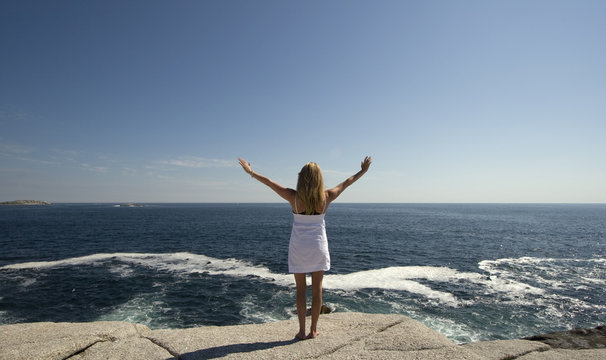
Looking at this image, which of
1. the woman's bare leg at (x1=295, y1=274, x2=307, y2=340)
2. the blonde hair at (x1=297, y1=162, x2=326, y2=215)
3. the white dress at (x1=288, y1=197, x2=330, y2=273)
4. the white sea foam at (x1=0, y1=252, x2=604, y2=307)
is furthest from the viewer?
the white sea foam at (x1=0, y1=252, x2=604, y2=307)

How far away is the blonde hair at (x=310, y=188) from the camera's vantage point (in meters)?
4.80

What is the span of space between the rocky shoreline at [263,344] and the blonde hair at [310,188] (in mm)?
2576

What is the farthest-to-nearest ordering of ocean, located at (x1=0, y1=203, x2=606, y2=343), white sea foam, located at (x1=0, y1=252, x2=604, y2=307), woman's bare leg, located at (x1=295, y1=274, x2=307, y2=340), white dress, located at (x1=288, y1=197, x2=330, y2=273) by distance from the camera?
1. white sea foam, located at (x1=0, y1=252, x2=604, y2=307)
2. ocean, located at (x1=0, y1=203, x2=606, y2=343)
3. woman's bare leg, located at (x1=295, y1=274, x2=307, y2=340)
4. white dress, located at (x1=288, y1=197, x2=330, y2=273)

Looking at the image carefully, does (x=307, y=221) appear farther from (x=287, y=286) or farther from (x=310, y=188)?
(x=287, y=286)

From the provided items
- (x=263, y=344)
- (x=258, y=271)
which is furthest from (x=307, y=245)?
(x=258, y=271)

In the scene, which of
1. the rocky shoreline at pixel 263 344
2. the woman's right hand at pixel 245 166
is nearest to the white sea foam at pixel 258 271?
the rocky shoreline at pixel 263 344

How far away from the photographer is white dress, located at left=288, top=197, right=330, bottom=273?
4.90m

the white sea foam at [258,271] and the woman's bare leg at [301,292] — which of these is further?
the white sea foam at [258,271]

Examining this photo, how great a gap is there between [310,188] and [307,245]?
1015 mm

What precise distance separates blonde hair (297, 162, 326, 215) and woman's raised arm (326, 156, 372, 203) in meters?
0.30

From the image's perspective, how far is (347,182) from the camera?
17.3ft

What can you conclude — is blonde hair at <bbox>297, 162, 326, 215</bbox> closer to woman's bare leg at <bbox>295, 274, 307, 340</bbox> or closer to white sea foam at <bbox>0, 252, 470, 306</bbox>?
woman's bare leg at <bbox>295, 274, 307, 340</bbox>

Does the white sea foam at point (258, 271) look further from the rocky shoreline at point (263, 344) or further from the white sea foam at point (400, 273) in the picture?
the rocky shoreline at point (263, 344)

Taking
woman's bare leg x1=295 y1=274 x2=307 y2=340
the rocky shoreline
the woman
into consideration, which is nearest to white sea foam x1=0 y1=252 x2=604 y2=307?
the rocky shoreline
